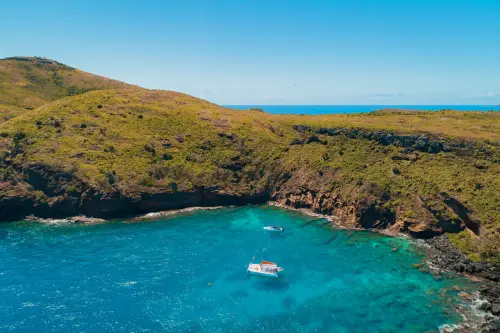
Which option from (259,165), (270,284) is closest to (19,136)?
(259,165)

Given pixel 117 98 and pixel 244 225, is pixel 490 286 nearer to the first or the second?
pixel 244 225

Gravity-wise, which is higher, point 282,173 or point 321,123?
point 321,123

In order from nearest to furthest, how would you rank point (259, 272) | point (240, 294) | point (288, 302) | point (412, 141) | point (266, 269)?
point (288, 302)
point (240, 294)
point (259, 272)
point (266, 269)
point (412, 141)

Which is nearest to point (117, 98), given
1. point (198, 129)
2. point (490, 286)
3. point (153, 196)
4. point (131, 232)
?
point (198, 129)

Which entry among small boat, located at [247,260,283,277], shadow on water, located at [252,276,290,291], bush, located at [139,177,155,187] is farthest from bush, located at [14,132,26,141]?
shadow on water, located at [252,276,290,291]

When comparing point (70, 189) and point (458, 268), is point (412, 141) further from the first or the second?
point (70, 189)

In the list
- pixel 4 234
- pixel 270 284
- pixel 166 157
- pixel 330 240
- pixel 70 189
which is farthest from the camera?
pixel 166 157

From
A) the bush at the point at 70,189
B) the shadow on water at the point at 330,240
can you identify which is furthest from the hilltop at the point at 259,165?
the shadow on water at the point at 330,240
